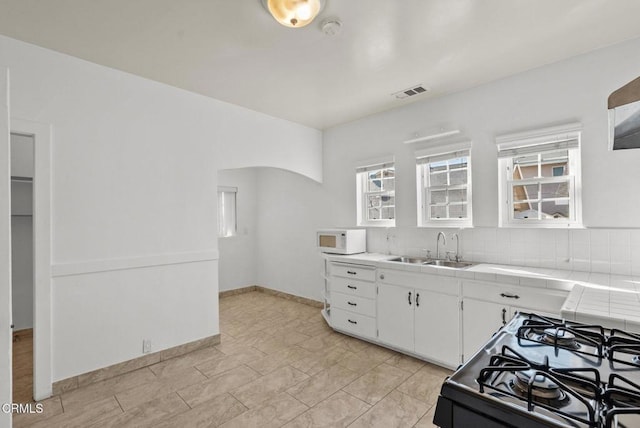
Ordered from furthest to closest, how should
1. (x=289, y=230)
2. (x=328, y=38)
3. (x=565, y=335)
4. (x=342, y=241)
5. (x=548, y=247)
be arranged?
1. (x=289, y=230)
2. (x=342, y=241)
3. (x=548, y=247)
4. (x=328, y=38)
5. (x=565, y=335)

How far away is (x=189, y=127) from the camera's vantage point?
3320mm

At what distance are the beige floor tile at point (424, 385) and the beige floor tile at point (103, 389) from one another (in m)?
2.17

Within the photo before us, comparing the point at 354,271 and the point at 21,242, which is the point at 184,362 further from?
the point at 21,242

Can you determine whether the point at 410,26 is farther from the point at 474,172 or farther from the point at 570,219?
the point at 570,219

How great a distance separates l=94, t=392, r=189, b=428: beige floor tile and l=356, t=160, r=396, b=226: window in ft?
9.41

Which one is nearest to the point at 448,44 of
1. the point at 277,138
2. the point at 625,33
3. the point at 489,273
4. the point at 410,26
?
the point at 410,26

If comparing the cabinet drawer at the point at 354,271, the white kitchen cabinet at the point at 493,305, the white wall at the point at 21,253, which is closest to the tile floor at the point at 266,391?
the white kitchen cabinet at the point at 493,305

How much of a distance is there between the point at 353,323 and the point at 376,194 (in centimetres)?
170

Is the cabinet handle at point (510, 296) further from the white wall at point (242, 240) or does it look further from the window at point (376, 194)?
the white wall at point (242, 240)

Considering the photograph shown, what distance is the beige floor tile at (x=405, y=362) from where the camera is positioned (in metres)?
2.88

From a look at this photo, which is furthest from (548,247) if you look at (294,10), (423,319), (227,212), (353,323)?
(227,212)

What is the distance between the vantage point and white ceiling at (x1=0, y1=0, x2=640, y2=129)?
202 cm

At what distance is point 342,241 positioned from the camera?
389cm

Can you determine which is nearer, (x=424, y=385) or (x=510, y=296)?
(x=510, y=296)
